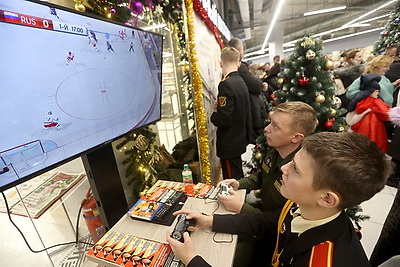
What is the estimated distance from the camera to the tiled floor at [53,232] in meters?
1.80

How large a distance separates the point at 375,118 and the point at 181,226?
10.4 ft

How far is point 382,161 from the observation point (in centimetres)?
71

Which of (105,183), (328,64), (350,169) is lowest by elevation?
(105,183)

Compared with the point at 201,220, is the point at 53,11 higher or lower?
higher

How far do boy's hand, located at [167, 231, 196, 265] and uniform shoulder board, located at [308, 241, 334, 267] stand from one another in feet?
1.43

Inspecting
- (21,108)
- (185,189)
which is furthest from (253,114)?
(21,108)

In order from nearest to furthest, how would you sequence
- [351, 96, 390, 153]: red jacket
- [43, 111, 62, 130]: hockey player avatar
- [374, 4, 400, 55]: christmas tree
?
[43, 111, 62, 130]: hockey player avatar, [351, 96, 390, 153]: red jacket, [374, 4, 400, 55]: christmas tree

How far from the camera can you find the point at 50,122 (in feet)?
2.63

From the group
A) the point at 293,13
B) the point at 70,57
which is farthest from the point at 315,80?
the point at 293,13

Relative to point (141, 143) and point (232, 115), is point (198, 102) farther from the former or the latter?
point (141, 143)

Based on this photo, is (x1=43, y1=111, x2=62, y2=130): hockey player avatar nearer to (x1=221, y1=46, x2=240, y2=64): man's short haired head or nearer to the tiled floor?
the tiled floor

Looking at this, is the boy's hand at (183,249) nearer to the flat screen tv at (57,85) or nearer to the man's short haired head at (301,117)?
the flat screen tv at (57,85)

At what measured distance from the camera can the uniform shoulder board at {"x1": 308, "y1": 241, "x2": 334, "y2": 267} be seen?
676mm

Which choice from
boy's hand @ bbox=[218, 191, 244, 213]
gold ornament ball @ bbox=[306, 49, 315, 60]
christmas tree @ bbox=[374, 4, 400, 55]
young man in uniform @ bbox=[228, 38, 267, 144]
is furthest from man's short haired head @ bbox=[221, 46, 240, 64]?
christmas tree @ bbox=[374, 4, 400, 55]
